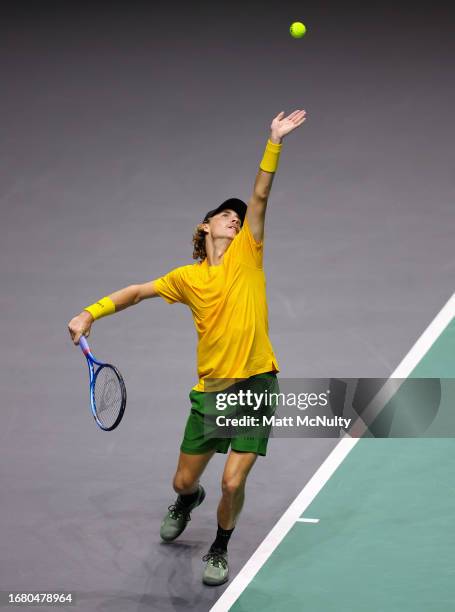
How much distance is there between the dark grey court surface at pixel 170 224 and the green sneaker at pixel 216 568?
0.12 meters

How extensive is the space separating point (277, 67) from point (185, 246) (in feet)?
11.4

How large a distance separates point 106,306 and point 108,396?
0.68 metres

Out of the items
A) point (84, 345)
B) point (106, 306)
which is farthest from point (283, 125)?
point (84, 345)

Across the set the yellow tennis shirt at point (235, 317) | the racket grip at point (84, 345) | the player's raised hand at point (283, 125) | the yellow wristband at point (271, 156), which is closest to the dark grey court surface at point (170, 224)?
the yellow tennis shirt at point (235, 317)

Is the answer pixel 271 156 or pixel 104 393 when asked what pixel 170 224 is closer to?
pixel 104 393

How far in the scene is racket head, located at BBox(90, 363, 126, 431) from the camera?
7355 millimetres

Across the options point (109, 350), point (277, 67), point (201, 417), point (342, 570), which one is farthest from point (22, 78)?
point (342, 570)

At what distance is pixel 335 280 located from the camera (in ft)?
36.4

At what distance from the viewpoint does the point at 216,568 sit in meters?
7.47

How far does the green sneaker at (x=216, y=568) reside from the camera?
7.43 metres

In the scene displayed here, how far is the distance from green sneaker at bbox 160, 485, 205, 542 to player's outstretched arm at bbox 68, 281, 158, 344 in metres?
1.30

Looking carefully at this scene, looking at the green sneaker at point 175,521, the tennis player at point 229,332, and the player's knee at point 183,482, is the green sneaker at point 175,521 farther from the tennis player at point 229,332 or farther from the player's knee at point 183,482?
the tennis player at point 229,332

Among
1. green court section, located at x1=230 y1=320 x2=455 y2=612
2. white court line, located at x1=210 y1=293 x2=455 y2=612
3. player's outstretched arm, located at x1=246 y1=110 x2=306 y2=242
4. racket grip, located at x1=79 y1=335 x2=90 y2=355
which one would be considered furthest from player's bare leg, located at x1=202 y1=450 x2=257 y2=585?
player's outstretched arm, located at x1=246 y1=110 x2=306 y2=242

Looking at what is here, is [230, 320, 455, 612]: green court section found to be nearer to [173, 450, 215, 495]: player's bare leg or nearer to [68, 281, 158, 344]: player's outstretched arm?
[173, 450, 215, 495]: player's bare leg
